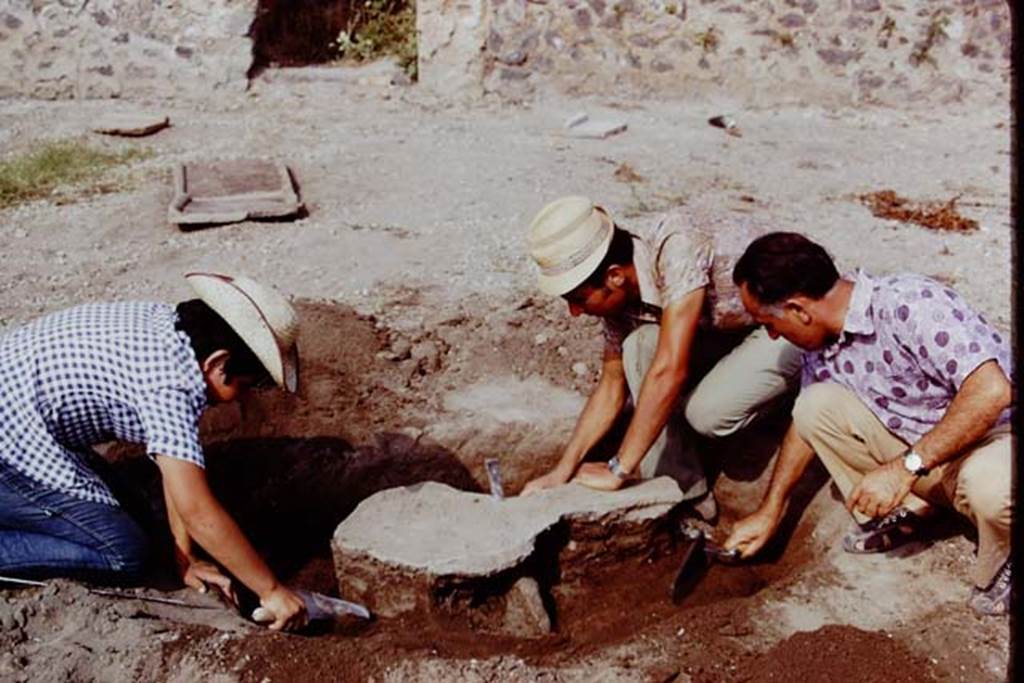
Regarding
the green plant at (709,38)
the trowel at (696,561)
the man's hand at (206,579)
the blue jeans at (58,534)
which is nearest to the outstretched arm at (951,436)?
the trowel at (696,561)

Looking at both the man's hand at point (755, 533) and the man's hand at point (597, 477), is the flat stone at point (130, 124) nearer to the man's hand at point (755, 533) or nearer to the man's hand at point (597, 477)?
the man's hand at point (597, 477)

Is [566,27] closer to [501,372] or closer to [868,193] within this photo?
[868,193]

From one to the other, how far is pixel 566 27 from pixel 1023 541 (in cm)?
698

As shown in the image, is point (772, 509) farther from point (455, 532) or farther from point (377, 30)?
point (377, 30)

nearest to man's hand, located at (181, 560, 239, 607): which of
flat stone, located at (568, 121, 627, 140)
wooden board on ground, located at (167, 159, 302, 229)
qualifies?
wooden board on ground, located at (167, 159, 302, 229)

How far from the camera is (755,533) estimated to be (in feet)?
13.2

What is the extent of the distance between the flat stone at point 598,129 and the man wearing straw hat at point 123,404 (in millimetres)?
5482

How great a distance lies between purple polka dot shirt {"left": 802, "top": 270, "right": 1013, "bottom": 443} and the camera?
10.7 ft

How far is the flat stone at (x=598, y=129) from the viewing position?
848cm

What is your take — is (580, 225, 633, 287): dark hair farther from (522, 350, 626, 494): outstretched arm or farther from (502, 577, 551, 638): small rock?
(502, 577, 551, 638): small rock

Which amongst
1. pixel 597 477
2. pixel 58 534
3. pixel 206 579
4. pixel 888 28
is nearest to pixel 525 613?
pixel 597 477

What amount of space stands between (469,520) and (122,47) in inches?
268

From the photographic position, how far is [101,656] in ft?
10.4

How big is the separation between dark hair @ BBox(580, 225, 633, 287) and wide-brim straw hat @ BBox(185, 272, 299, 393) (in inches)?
39.5
